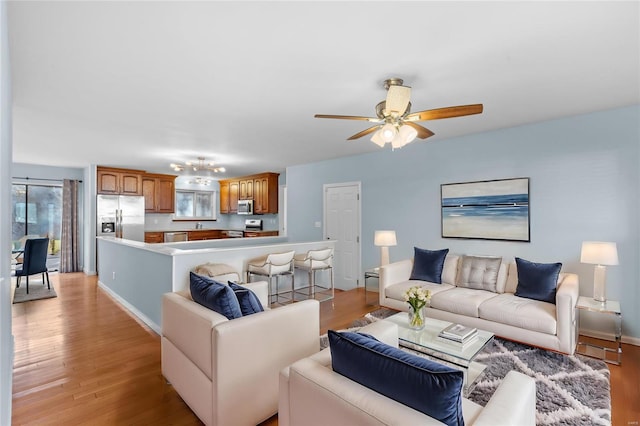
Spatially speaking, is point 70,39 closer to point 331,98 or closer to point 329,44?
point 329,44

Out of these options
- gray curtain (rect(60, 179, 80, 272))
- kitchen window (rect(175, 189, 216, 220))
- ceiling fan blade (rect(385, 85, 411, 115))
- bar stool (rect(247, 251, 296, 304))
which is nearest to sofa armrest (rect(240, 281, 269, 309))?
bar stool (rect(247, 251, 296, 304))

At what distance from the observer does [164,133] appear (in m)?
4.13

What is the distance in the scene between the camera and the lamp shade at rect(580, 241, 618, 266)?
296cm

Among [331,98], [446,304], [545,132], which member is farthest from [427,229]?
[331,98]

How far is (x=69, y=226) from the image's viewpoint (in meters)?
7.00

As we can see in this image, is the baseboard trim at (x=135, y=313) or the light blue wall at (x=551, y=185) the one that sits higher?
the light blue wall at (x=551, y=185)

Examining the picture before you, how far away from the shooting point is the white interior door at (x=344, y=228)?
5641 mm

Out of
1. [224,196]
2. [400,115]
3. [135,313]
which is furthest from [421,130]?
[224,196]

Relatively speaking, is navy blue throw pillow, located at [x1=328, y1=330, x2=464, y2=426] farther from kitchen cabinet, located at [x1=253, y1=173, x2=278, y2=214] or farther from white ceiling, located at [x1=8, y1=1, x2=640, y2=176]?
kitchen cabinet, located at [x1=253, y1=173, x2=278, y2=214]

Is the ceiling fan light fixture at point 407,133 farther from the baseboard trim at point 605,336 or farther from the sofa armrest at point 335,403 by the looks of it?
the baseboard trim at point 605,336

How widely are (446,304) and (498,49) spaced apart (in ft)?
8.45

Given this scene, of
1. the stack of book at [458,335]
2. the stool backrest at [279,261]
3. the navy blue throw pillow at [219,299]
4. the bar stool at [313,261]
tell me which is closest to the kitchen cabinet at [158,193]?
the bar stool at [313,261]

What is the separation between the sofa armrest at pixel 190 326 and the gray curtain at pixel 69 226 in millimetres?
6321

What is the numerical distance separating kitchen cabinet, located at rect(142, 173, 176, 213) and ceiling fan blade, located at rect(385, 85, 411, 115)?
7062 mm
